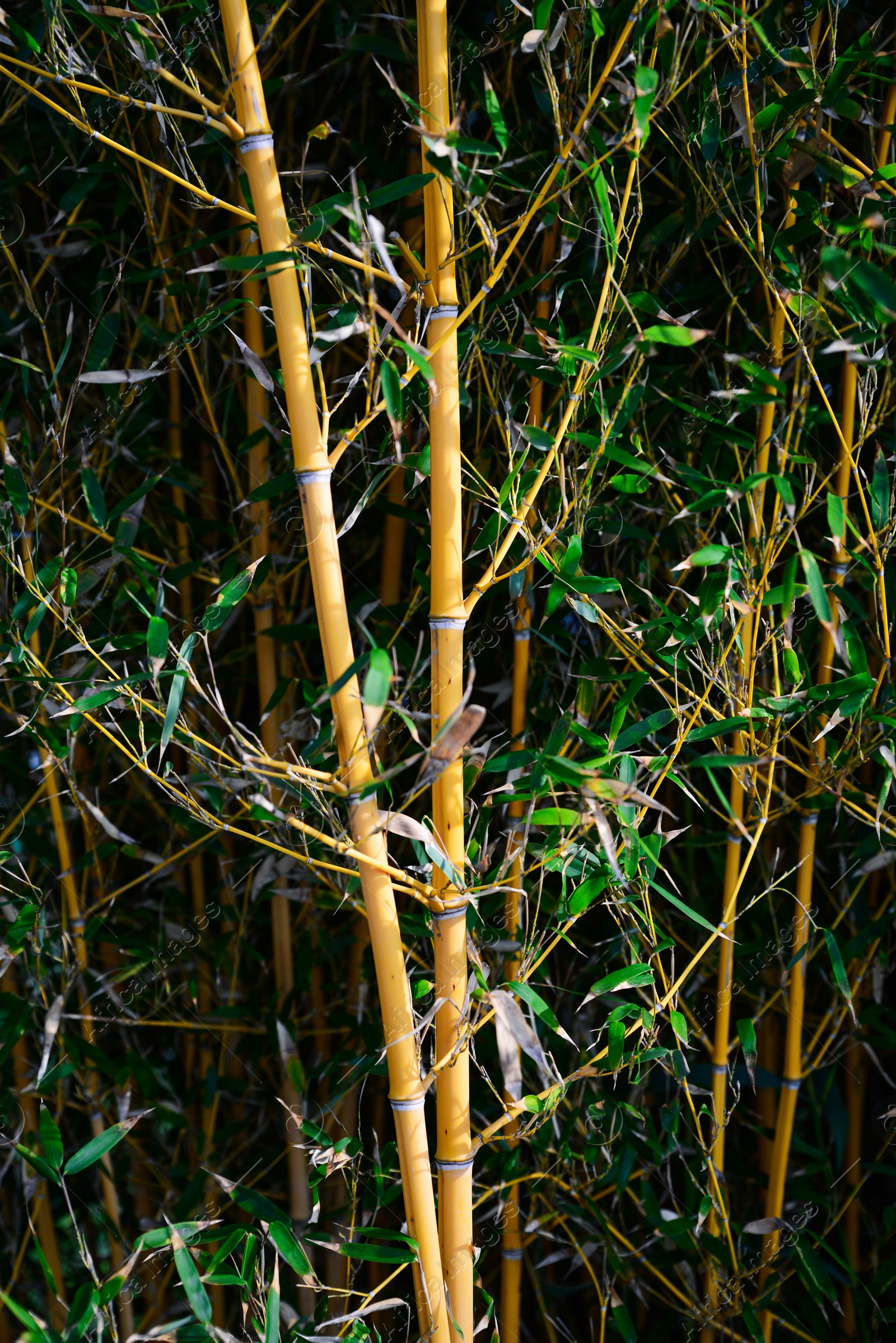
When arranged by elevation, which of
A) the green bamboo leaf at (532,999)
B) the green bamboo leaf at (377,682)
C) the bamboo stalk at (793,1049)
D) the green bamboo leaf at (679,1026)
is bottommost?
the bamboo stalk at (793,1049)

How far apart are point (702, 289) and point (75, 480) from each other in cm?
85

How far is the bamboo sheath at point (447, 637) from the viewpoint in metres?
0.79

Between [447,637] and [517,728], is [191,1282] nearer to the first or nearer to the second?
[447,637]

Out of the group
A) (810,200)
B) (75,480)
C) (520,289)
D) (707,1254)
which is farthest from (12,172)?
(707,1254)

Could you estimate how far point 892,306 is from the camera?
23.1 inches

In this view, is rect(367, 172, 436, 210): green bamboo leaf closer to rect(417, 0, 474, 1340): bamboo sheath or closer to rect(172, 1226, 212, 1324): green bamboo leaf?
rect(417, 0, 474, 1340): bamboo sheath

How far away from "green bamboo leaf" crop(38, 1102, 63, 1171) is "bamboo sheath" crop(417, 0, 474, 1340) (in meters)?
0.33

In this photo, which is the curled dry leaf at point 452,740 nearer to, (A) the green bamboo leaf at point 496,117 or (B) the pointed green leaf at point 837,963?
(A) the green bamboo leaf at point 496,117

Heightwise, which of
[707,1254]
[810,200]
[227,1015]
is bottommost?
[707,1254]

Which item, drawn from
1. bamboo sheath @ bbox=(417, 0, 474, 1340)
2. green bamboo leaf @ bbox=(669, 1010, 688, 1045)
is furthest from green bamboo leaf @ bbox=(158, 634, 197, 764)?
green bamboo leaf @ bbox=(669, 1010, 688, 1045)

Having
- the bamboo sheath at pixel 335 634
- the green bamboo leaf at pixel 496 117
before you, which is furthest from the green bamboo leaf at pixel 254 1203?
the green bamboo leaf at pixel 496 117

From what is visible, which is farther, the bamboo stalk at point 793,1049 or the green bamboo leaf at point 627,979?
the bamboo stalk at point 793,1049

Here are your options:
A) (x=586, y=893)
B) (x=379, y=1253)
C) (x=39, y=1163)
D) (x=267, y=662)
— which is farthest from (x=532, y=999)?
(x=267, y=662)

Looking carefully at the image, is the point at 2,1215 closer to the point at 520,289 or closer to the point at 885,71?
the point at 520,289
